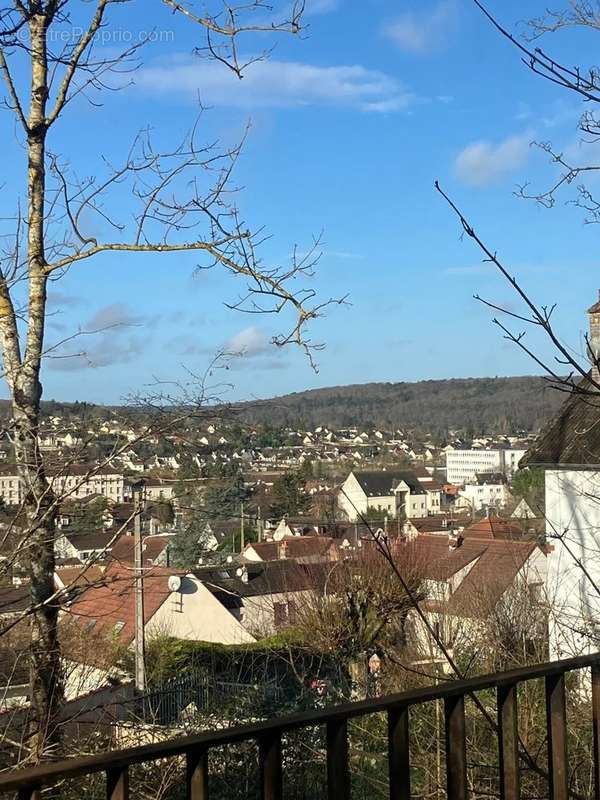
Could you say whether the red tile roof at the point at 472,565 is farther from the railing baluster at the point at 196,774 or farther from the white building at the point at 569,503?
the railing baluster at the point at 196,774

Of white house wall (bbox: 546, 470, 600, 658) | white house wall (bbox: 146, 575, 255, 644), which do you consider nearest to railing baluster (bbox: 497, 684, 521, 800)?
white house wall (bbox: 546, 470, 600, 658)

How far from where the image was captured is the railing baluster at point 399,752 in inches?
69.5

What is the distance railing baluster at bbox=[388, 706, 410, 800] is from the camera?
1.76 metres

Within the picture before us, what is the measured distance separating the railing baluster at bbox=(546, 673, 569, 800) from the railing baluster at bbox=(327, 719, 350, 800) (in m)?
0.66

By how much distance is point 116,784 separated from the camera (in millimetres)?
1445

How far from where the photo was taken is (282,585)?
59.6 ft

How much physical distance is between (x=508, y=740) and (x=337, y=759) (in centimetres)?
54

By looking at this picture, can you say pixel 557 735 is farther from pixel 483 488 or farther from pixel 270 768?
pixel 483 488

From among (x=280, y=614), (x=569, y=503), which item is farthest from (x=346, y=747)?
(x=280, y=614)

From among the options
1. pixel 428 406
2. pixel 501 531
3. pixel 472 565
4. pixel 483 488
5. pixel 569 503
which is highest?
pixel 428 406

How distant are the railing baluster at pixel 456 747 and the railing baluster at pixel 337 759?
285mm

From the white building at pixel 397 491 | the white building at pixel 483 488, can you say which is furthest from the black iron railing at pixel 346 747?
the white building at pixel 483 488

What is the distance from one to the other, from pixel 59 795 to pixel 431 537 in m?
15.9

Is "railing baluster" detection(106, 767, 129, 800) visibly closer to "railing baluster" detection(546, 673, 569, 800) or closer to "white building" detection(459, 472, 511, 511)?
"railing baluster" detection(546, 673, 569, 800)
